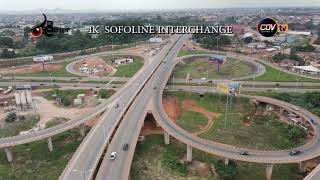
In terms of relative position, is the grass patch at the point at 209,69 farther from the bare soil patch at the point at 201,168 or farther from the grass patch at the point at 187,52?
the bare soil patch at the point at 201,168

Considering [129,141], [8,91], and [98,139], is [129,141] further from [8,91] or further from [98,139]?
[8,91]

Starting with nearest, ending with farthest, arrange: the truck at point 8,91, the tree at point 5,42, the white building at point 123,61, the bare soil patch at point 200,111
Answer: the bare soil patch at point 200,111 → the truck at point 8,91 → the white building at point 123,61 → the tree at point 5,42

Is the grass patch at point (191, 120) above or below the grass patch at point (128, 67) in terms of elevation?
below

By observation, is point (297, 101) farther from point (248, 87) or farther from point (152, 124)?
point (152, 124)

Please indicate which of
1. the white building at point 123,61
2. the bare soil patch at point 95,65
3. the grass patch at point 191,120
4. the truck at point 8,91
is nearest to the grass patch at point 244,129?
the grass patch at point 191,120

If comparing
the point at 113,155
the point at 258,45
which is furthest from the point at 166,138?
the point at 258,45

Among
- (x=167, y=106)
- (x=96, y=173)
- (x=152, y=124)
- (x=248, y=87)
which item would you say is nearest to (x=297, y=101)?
(x=248, y=87)

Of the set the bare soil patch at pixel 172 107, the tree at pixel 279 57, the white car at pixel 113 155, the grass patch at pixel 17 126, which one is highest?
the tree at pixel 279 57
